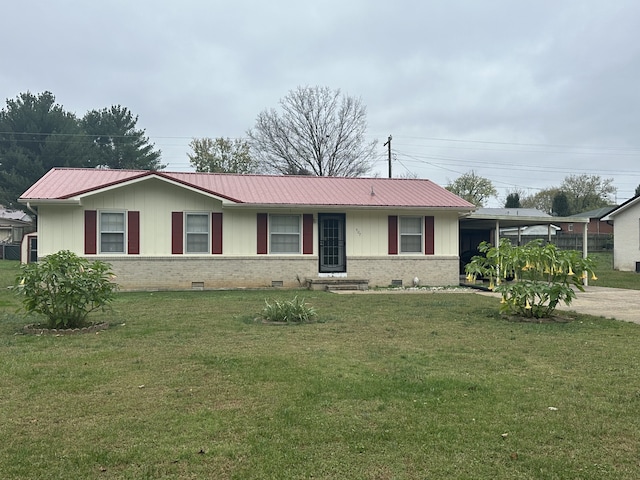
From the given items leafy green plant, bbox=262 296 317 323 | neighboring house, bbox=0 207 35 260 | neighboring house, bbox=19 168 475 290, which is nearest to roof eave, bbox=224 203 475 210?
neighboring house, bbox=19 168 475 290

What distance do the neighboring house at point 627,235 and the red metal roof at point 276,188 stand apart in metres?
12.0

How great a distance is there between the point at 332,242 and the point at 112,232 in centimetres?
662

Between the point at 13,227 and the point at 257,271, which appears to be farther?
the point at 13,227

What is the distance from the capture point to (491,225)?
1930 centimetres

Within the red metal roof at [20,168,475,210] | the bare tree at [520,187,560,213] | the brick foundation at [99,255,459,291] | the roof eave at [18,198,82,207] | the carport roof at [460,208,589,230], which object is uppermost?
the bare tree at [520,187,560,213]

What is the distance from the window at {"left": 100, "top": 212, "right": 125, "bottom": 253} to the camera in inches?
575

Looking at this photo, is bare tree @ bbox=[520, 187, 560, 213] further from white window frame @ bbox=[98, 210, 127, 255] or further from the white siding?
white window frame @ bbox=[98, 210, 127, 255]

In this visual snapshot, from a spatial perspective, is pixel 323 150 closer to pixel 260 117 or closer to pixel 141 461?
pixel 260 117

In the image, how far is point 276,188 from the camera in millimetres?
16922

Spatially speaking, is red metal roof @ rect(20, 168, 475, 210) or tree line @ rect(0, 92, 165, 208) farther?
tree line @ rect(0, 92, 165, 208)

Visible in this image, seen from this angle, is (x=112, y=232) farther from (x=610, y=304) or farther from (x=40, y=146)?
(x=40, y=146)

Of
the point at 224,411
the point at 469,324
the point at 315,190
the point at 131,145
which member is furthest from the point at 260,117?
the point at 224,411

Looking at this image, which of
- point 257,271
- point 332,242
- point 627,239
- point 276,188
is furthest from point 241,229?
point 627,239

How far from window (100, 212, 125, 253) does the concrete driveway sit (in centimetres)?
1170
